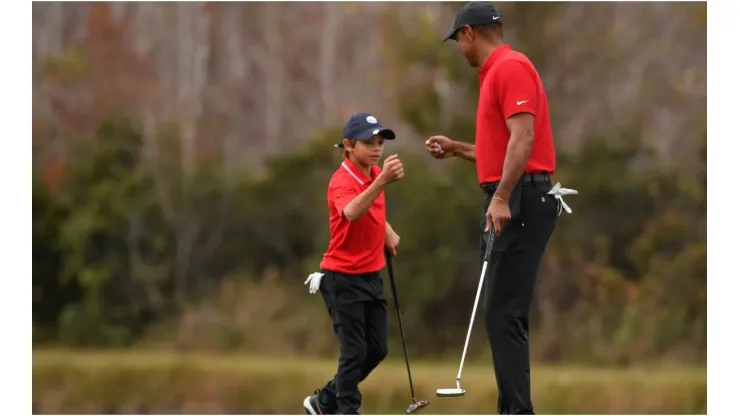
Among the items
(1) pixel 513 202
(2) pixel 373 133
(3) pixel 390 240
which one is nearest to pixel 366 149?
(2) pixel 373 133

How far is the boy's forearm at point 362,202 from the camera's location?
574cm

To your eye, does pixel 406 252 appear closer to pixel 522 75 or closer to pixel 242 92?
pixel 242 92

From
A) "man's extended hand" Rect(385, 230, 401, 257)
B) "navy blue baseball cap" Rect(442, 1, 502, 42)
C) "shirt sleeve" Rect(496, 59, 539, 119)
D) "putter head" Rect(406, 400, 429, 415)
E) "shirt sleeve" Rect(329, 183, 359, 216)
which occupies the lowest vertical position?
"putter head" Rect(406, 400, 429, 415)

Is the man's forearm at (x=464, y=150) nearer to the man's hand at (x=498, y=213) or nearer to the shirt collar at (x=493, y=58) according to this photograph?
the shirt collar at (x=493, y=58)

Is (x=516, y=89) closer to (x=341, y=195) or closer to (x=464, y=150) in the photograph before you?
(x=464, y=150)

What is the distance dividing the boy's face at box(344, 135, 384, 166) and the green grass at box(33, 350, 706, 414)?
4050mm

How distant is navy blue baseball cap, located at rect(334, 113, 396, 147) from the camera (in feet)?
20.1

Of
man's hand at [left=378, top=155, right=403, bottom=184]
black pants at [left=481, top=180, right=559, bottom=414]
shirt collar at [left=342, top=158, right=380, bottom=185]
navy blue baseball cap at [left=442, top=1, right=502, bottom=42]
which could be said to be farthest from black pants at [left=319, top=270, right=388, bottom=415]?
navy blue baseball cap at [left=442, top=1, right=502, bottom=42]

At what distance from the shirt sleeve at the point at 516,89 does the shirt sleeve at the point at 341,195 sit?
1.02 metres

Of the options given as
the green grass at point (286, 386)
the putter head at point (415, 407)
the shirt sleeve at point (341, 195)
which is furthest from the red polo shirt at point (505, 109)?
the green grass at point (286, 386)

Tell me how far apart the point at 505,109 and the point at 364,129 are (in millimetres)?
968

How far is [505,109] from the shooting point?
548 cm

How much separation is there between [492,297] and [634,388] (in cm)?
604

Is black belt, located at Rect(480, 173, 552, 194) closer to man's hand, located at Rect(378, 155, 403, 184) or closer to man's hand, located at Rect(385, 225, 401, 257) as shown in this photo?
man's hand, located at Rect(378, 155, 403, 184)
